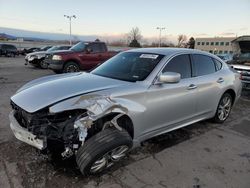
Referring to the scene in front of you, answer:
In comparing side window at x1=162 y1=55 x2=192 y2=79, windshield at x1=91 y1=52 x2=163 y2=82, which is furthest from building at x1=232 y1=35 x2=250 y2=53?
windshield at x1=91 y1=52 x2=163 y2=82

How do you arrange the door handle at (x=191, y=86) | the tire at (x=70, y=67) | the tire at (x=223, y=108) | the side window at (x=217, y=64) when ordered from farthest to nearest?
the tire at (x=70, y=67) → the tire at (x=223, y=108) → the side window at (x=217, y=64) → the door handle at (x=191, y=86)

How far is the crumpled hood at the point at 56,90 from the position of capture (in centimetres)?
316

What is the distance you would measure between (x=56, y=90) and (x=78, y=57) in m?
9.09

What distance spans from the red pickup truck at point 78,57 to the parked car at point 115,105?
7616mm

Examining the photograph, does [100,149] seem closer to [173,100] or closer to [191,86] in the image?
[173,100]

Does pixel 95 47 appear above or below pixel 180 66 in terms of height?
above

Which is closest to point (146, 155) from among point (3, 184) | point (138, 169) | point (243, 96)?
point (138, 169)

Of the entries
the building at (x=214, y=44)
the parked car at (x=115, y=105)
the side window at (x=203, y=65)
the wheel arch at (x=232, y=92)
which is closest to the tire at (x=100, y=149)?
the parked car at (x=115, y=105)

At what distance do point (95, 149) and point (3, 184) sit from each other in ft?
3.92

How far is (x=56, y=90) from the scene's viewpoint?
3.41 meters

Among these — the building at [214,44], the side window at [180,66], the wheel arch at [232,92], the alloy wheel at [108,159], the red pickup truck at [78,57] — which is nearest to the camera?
the alloy wheel at [108,159]

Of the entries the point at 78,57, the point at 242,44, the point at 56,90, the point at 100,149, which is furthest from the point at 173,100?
the point at 242,44

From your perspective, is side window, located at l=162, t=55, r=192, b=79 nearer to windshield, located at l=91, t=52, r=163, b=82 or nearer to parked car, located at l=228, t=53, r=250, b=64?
windshield, located at l=91, t=52, r=163, b=82

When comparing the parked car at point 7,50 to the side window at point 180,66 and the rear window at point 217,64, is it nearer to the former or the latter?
the rear window at point 217,64
